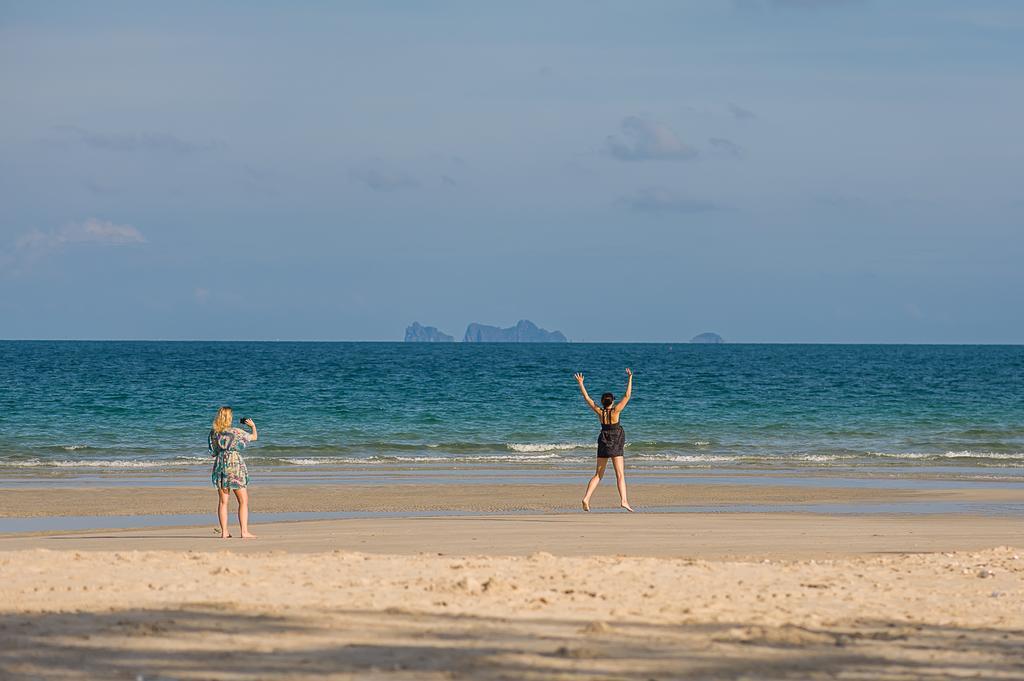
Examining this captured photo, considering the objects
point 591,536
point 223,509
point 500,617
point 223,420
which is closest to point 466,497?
point 591,536

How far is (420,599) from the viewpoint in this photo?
8461mm

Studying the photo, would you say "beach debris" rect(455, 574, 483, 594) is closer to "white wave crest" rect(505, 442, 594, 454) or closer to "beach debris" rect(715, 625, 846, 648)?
"beach debris" rect(715, 625, 846, 648)

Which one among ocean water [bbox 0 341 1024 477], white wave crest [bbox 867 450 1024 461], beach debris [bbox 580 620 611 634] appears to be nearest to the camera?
beach debris [bbox 580 620 611 634]

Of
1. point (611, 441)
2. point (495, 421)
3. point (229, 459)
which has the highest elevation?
point (229, 459)

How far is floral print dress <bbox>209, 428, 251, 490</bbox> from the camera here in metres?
13.1

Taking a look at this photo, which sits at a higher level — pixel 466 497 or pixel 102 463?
pixel 102 463

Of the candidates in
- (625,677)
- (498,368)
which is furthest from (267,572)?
(498,368)

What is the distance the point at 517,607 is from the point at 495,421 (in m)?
29.4

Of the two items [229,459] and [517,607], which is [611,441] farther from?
[517,607]

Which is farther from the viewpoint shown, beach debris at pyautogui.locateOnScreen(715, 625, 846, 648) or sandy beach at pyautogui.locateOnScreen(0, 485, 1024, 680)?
beach debris at pyautogui.locateOnScreen(715, 625, 846, 648)

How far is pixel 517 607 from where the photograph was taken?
8.21 m

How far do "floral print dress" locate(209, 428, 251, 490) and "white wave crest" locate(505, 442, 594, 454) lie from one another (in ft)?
50.7

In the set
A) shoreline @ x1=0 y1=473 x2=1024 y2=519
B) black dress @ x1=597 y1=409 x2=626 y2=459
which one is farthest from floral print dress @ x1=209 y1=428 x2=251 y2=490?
black dress @ x1=597 y1=409 x2=626 y2=459

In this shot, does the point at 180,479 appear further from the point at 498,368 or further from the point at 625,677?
the point at 498,368
